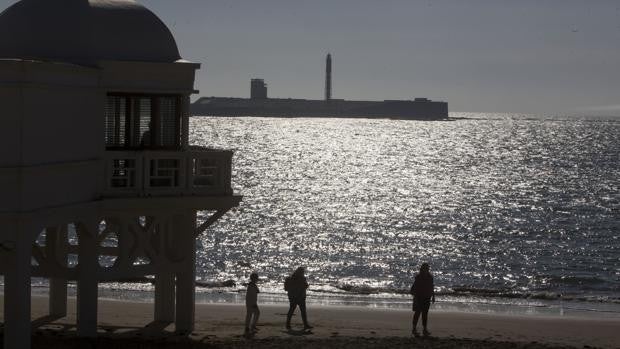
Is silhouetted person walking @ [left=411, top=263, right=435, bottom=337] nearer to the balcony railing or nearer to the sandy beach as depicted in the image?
the sandy beach

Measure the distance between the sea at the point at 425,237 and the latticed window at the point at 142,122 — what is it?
1398 centimetres

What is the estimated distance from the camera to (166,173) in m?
19.0

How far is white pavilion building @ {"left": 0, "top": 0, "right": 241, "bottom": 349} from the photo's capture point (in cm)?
1602

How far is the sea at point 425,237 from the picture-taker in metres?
37.0

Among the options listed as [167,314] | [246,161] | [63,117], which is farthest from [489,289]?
[246,161]

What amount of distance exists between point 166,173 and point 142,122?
3.04 feet

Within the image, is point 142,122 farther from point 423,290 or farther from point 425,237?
point 425,237

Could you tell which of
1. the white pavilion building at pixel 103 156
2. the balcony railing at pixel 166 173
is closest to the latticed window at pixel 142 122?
the white pavilion building at pixel 103 156

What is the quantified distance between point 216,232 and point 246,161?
68.7 meters

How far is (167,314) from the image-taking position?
22.1 m

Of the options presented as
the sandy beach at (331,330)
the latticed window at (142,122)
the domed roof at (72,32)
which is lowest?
the sandy beach at (331,330)

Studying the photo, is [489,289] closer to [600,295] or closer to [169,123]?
[600,295]

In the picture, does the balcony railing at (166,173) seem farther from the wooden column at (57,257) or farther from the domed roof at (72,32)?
the wooden column at (57,257)

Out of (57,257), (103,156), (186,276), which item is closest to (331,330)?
(186,276)
